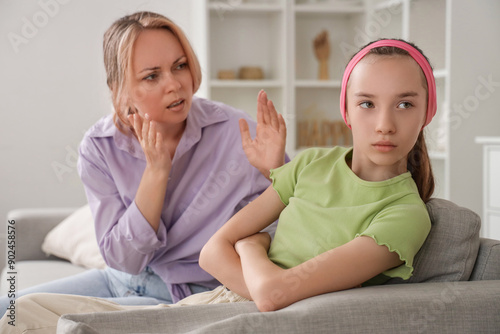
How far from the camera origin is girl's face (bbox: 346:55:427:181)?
42.9 inches

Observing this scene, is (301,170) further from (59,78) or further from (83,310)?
(59,78)

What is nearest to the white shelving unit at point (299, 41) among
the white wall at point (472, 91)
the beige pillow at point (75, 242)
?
the white wall at point (472, 91)

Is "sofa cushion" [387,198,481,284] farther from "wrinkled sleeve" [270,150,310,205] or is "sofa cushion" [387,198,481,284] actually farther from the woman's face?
the woman's face

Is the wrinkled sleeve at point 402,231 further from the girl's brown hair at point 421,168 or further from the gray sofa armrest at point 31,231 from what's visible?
the gray sofa armrest at point 31,231

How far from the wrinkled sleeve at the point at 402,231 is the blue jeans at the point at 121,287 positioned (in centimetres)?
71

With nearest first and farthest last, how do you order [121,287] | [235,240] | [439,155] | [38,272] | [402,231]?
1. [402,231]
2. [235,240]
3. [121,287]
4. [38,272]
5. [439,155]

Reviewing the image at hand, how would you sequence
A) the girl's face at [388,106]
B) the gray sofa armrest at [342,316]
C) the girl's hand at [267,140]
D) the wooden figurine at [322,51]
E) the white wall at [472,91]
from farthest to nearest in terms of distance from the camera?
1. the wooden figurine at [322,51]
2. the white wall at [472,91]
3. the girl's hand at [267,140]
4. the girl's face at [388,106]
5. the gray sofa armrest at [342,316]

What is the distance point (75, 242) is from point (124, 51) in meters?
1.34

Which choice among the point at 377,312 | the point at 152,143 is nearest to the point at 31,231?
the point at 152,143

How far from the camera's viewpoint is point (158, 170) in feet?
4.85

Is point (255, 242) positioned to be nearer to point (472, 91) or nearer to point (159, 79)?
point (159, 79)

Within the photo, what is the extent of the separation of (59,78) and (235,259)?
304 centimetres

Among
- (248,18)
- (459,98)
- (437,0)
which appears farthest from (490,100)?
(248,18)

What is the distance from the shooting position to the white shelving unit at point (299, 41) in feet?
11.7
